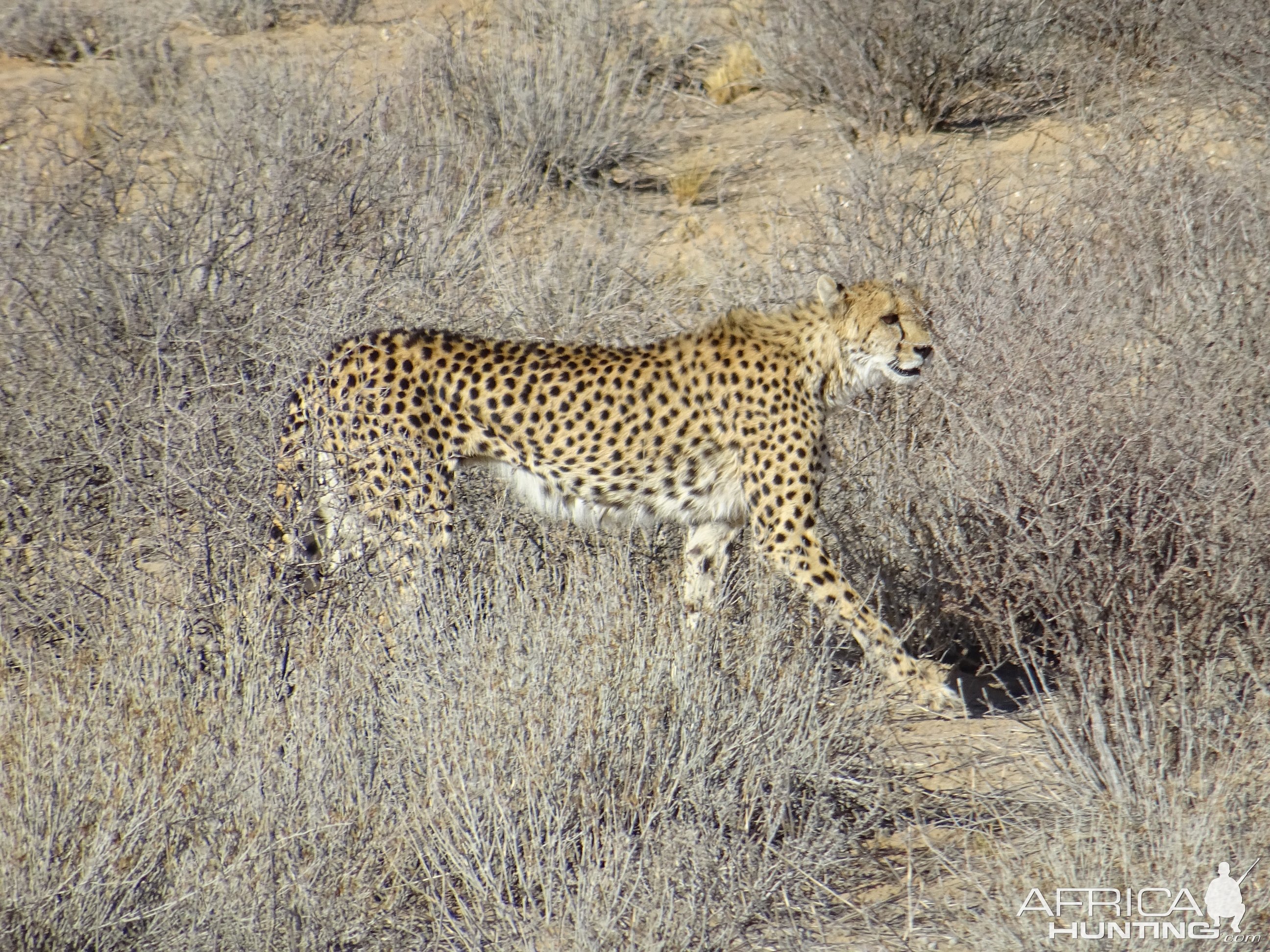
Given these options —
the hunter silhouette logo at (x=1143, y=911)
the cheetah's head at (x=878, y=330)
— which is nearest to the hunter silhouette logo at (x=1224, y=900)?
the hunter silhouette logo at (x=1143, y=911)

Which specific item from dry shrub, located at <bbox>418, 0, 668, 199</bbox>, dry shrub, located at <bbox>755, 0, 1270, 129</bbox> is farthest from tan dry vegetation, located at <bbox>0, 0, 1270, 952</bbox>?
dry shrub, located at <bbox>418, 0, 668, 199</bbox>

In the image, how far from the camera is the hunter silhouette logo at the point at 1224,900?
2904mm

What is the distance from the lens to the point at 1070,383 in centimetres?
423

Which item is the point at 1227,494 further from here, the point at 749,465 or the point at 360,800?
the point at 360,800

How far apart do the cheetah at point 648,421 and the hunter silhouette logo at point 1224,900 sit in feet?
5.64

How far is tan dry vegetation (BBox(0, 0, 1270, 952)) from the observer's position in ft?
10.5

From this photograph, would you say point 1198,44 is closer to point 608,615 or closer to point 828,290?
point 828,290

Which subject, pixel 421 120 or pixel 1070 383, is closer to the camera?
pixel 1070 383

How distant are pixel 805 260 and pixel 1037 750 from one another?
10.2 ft

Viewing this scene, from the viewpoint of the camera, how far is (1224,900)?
293 cm

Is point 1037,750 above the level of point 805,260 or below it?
below

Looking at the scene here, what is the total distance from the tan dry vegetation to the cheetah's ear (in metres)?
0.39

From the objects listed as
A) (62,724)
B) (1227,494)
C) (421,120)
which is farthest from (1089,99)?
(62,724)

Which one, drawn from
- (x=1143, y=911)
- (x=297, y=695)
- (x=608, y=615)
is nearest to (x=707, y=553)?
(x=608, y=615)
